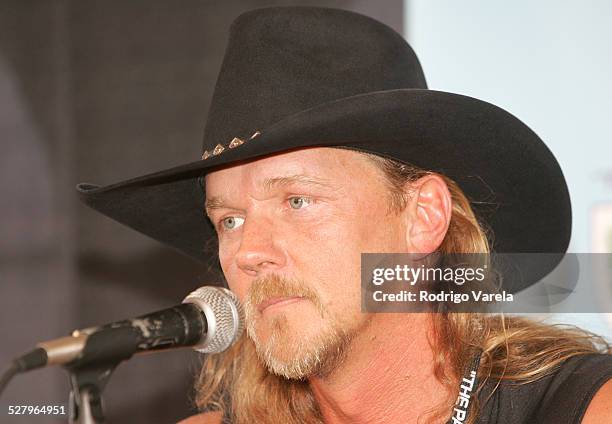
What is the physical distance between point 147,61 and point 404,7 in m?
1.39

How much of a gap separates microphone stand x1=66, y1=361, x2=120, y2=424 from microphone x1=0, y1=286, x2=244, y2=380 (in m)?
0.01

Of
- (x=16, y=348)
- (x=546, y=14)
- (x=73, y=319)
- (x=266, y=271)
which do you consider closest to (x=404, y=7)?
(x=546, y=14)

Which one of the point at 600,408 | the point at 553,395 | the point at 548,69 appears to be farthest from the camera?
the point at 548,69

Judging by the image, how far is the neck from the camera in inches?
88.9

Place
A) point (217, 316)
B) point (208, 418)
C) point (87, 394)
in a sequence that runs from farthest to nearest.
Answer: point (208, 418)
point (217, 316)
point (87, 394)

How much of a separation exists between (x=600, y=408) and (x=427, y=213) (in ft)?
2.17

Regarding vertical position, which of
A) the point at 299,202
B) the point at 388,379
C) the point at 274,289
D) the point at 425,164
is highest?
the point at 425,164

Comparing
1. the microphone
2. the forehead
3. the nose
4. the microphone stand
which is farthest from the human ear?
the microphone stand

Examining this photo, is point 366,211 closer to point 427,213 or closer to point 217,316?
point 427,213

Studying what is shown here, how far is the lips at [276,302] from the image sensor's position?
2.03 metres

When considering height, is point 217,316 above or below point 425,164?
below

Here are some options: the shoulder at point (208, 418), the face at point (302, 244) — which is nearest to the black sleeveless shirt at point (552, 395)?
the face at point (302, 244)

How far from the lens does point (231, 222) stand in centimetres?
225

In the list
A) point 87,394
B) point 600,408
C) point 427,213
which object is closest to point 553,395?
point 600,408
